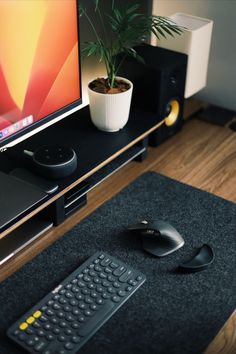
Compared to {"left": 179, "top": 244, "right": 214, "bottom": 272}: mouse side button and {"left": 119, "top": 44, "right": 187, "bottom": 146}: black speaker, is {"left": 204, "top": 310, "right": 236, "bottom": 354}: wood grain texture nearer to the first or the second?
{"left": 179, "top": 244, "right": 214, "bottom": 272}: mouse side button

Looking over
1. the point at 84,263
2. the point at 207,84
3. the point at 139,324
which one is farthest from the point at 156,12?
the point at 139,324

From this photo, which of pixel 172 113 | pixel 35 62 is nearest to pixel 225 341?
pixel 35 62

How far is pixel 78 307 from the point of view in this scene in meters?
1.03

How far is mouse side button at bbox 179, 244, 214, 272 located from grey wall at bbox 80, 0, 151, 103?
2.26ft

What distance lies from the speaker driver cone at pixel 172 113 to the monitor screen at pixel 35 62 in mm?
412

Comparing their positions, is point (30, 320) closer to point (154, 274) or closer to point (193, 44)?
point (154, 274)

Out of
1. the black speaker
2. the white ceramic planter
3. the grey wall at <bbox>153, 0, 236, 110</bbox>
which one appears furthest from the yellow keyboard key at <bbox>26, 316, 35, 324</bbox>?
the grey wall at <bbox>153, 0, 236, 110</bbox>

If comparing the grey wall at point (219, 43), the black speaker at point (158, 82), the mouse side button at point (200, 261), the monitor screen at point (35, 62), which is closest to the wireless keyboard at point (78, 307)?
the mouse side button at point (200, 261)

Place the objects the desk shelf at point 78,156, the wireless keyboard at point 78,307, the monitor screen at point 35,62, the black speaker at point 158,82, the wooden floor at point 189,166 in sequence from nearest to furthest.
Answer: the wireless keyboard at point 78,307 < the monitor screen at point 35,62 < the desk shelf at point 78,156 < the wooden floor at point 189,166 < the black speaker at point 158,82

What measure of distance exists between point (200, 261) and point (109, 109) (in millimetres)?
487

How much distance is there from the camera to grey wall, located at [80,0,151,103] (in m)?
1.50

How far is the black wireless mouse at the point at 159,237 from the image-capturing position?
3.82 feet

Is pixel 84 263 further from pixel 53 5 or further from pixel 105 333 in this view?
pixel 53 5

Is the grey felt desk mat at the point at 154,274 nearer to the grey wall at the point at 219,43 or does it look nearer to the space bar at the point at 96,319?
the space bar at the point at 96,319
